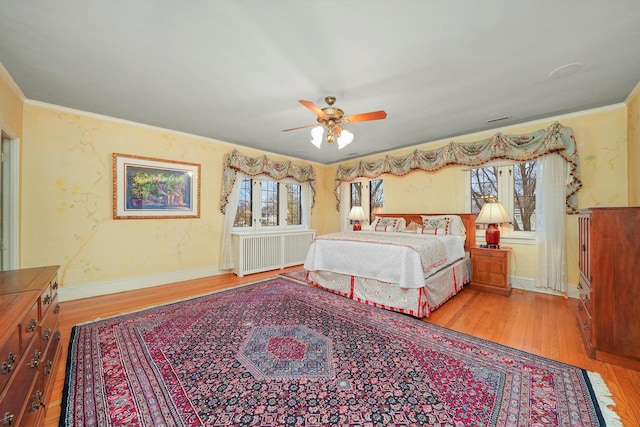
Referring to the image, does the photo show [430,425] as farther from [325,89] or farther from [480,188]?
[480,188]

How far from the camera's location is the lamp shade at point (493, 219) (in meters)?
3.50

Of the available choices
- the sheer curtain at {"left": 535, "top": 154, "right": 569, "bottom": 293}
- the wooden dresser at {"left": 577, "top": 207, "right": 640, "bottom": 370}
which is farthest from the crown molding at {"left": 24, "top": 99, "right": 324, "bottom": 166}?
the wooden dresser at {"left": 577, "top": 207, "right": 640, "bottom": 370}

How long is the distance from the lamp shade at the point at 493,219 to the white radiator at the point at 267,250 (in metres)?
3.32

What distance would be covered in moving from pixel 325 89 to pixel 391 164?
2807mm

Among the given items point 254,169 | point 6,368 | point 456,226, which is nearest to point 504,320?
point 456,226

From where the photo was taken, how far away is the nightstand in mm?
3381

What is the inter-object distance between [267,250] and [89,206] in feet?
8.73

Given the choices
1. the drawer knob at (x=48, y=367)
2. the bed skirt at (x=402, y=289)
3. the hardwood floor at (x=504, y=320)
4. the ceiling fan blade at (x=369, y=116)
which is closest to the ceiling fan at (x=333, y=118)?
the ceiling fan blade at (x=369, y=116)

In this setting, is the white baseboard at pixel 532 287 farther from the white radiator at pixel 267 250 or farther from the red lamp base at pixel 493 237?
the white radiator at pixel 267 250

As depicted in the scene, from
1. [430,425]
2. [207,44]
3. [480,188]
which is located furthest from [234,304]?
[480,188]

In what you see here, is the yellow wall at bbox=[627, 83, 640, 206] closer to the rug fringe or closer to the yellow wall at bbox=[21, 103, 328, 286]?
the rug fringe

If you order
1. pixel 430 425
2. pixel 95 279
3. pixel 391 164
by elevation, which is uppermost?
pixel 391 164

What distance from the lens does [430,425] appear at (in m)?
1.33

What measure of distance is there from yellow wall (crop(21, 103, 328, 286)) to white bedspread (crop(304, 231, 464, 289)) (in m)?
2.33
